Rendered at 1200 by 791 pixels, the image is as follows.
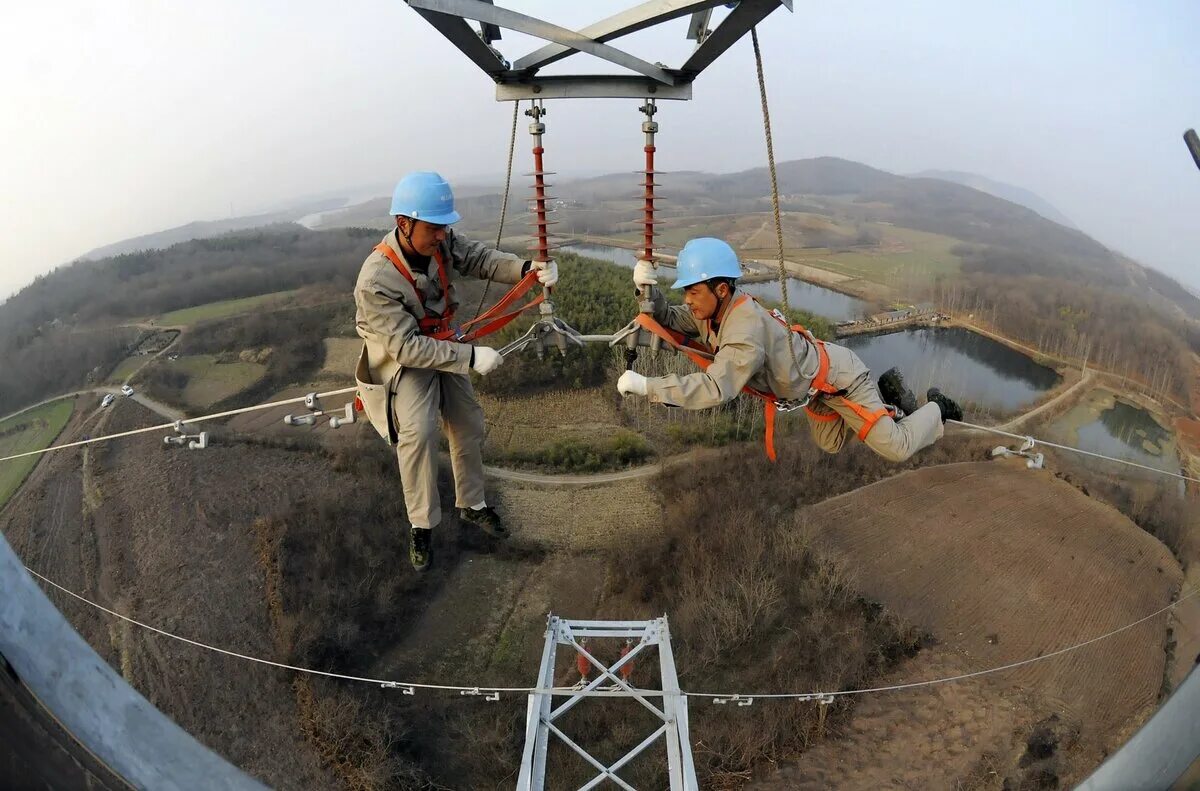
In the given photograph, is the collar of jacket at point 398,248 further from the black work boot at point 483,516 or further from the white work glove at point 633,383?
the black work boot at point 483,516

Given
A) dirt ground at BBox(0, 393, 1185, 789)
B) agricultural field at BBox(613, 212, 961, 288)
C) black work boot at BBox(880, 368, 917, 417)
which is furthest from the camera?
agricultural field at BBox(613, 212, 961, 288)

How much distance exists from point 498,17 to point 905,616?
14.2 metres

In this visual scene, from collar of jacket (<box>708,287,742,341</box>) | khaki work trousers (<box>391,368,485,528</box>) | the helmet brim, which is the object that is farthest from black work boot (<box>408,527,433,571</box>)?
collar of jacket (<box>708,287,742,341</box>)

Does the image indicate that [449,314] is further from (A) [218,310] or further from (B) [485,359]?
(A) [218,310]

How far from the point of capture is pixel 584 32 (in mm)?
3994

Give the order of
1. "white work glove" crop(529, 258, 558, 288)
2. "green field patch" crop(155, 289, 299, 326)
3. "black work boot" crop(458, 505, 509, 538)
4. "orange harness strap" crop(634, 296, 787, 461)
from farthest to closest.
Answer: "green field patch" crop(155, 289, 299, 326), "black work boot" crop(458, 505, 509, 538), "white work glove" crop(529, 258, 558, 288), "orange harness strap" crop(634, 296, 787, 461)

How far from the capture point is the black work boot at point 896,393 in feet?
17.2

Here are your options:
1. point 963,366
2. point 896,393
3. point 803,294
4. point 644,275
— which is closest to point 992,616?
point 896,393

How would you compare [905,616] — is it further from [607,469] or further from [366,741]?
[366,741]

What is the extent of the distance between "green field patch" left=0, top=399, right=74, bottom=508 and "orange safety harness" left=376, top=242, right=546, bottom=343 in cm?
1389

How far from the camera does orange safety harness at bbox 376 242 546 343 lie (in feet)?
13.8

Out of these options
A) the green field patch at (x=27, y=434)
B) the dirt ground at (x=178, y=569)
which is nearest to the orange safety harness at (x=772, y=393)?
the dirt ground at (x=178, y=569)

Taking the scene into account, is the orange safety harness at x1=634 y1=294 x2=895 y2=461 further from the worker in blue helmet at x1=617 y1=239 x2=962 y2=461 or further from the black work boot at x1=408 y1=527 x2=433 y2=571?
the black work boot at x1=408 y1=527 x2=433 y2=571

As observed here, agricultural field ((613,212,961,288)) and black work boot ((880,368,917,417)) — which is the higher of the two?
agricultural field ((613,212,961,288))
